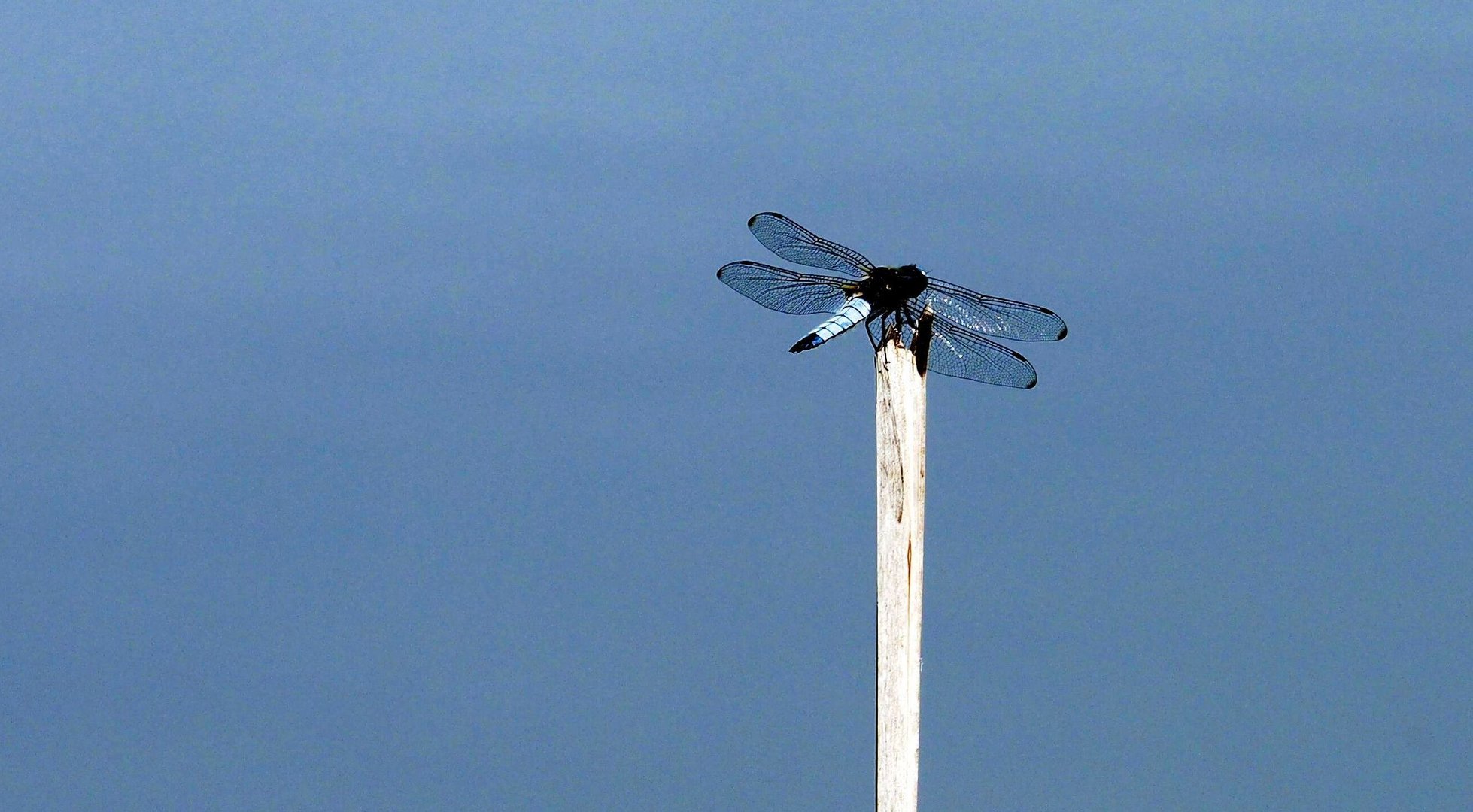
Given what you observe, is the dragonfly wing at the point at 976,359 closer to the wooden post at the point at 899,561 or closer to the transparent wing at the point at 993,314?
the transparent wing at the point at 993,314

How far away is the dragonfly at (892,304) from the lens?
18.4 feet

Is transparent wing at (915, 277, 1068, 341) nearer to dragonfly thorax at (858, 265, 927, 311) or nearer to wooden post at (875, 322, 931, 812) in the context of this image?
dragonfly thorax at (858, 265, 927, 311)

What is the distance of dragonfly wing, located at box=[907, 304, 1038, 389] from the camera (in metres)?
5.82

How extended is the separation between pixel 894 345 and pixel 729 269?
1.27m

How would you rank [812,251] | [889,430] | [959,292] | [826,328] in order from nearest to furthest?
[889,430]
[826,328]
[959,292]
[812,251]

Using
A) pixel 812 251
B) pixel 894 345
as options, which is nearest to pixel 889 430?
pixel 894 345

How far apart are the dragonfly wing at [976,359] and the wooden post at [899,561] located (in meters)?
0.56

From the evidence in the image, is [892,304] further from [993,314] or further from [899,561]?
[899,561]

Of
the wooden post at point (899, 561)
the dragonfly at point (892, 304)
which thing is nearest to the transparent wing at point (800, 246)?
the dragonfly at point (892, 304)

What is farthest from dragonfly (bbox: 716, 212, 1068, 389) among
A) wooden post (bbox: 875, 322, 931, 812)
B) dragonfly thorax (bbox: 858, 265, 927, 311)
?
wooden post (bbox: 875, 322, 931, 812)

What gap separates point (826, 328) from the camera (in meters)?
5.55

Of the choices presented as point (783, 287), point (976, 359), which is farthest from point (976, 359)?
point (783, 287)

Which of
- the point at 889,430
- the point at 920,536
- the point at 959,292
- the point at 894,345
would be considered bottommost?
the point at 920,536

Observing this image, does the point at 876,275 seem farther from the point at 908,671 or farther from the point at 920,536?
the point at 908,671
